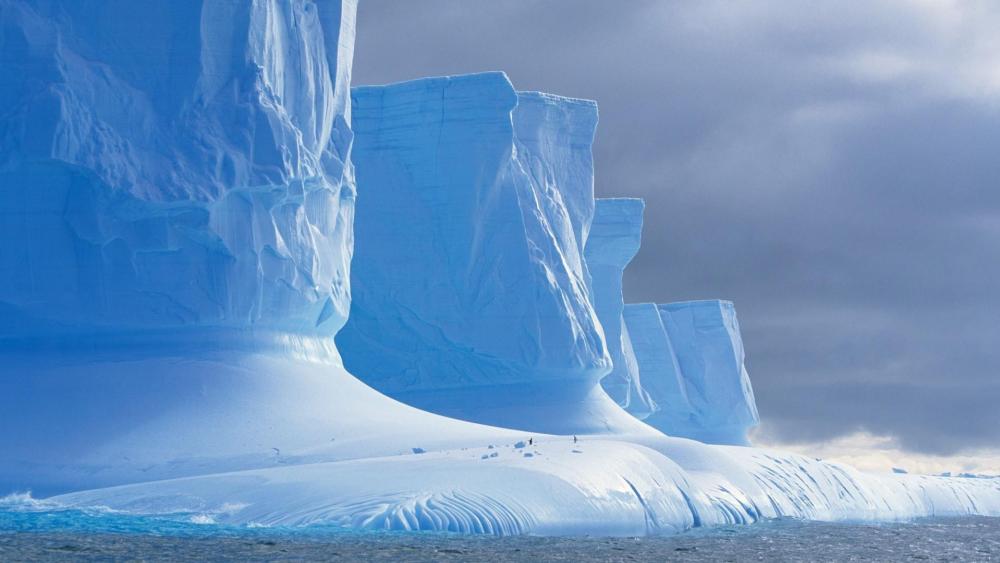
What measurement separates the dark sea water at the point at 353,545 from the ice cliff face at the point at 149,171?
4.48 meters

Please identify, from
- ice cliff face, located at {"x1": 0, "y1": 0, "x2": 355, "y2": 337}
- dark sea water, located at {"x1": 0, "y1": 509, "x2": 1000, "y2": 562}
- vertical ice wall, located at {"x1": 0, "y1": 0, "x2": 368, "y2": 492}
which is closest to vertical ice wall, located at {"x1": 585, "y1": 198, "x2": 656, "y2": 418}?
ice cliff face, located at {"x1": 0, "y1": 0, "x2": 355, "y2": 337}

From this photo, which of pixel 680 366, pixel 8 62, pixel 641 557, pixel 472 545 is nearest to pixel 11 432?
pixel 8 62

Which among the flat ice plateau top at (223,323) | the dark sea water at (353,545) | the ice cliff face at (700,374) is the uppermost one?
the ice cliff face at (700,374)

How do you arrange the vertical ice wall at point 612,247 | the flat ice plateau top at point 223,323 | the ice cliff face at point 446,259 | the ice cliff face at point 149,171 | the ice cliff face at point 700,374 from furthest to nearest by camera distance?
the ice cliff face at point 700,374, the vertical ice wall at point 612,247, the ice cliff face at point 446,259, the ice cliff face at point 149,171, the flat ice plateau top at point 223,323

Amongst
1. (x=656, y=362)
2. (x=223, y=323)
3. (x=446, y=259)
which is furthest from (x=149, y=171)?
(x=656, y=362)

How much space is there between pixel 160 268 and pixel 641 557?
8719 millimetres

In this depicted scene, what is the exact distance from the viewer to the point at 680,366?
48062 mm

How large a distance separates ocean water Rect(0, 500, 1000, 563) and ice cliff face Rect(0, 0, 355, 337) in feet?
14.3

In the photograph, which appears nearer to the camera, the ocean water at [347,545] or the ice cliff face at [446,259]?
the ocean water at [347,545]

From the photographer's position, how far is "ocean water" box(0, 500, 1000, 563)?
561 inches

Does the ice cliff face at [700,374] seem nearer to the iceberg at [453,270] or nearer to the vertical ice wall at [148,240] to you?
the iceberg at [453,270]

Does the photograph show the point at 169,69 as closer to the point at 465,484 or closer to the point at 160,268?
the point at 160,268

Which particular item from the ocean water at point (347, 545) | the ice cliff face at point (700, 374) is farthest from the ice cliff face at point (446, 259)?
the ice cliff face at point (700, 374)

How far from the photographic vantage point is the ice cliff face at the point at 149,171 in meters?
20.7
